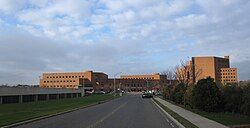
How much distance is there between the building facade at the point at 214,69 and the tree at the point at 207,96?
4059 centimetres

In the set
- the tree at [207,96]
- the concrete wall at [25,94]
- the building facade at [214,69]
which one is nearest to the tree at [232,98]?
the tree at [207,96]

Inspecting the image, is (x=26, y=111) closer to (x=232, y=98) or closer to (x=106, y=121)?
(x=106, y=121)

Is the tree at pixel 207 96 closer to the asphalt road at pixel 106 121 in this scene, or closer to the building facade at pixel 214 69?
the asphalt road at pixel 106 121

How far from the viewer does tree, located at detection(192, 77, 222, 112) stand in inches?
1123

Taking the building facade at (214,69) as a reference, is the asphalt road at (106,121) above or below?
below

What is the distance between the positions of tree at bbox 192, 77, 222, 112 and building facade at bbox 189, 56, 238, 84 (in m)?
40.6

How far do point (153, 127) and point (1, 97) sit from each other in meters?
47.2

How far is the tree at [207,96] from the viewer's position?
1123 inches

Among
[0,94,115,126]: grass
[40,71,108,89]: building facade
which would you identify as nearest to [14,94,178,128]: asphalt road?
[0,94,115,126]: grass

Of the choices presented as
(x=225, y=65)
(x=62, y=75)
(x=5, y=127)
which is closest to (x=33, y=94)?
(x=225, y=65)

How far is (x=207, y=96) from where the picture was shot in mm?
28797

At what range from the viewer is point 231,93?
87.0ft

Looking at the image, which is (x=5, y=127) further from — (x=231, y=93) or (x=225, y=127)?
(x=231, y=93)

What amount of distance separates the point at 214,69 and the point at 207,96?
163 ft
